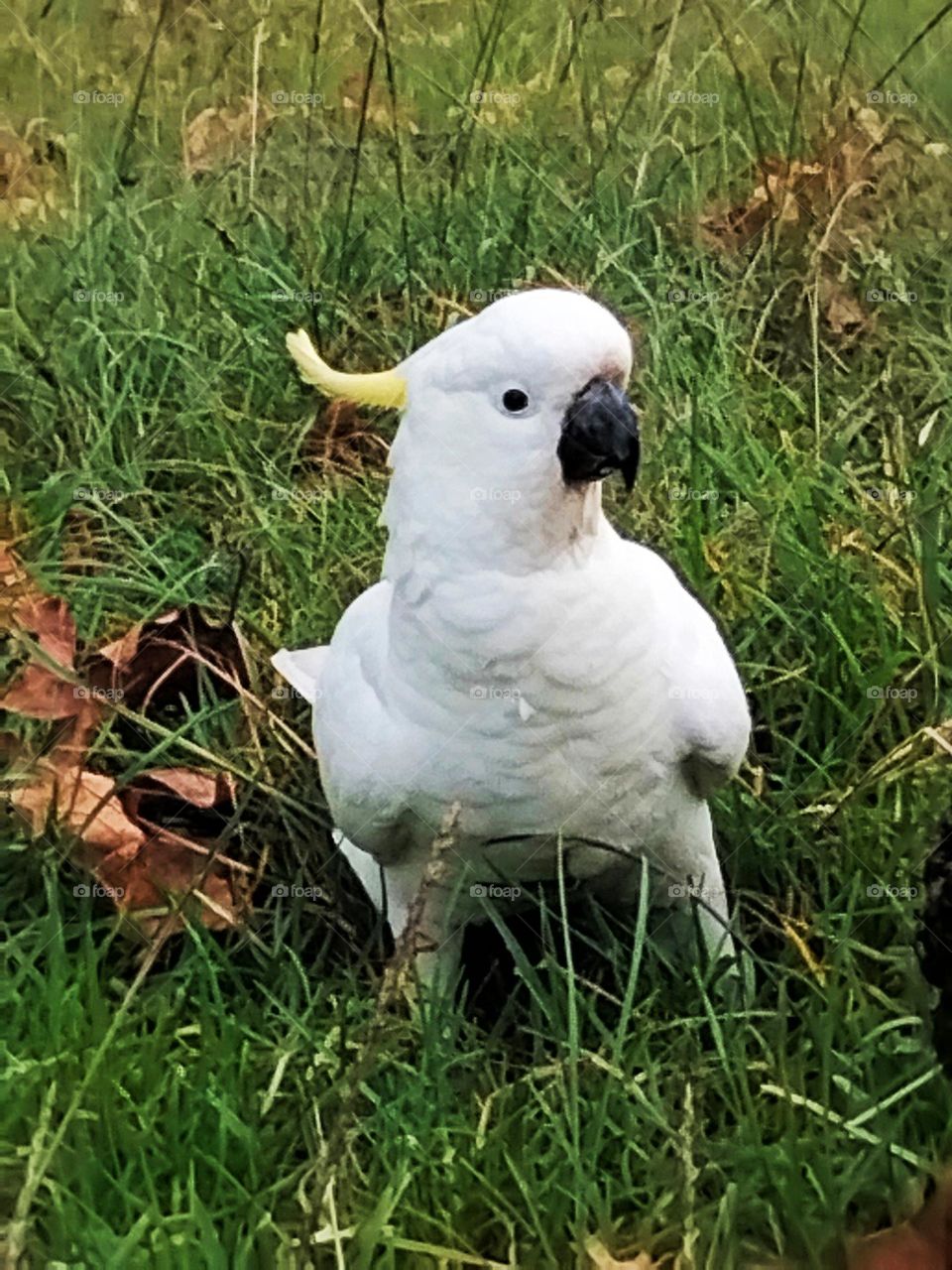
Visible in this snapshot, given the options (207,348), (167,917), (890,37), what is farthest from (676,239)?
(167,917)

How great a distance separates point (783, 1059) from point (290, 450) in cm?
48

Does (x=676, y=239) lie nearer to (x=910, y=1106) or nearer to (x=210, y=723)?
(x=210, y=723)

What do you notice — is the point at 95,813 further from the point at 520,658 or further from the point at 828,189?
the point at 828,189

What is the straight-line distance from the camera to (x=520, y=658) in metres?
0.84

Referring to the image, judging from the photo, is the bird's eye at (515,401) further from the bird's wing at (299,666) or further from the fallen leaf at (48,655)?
the fallen leaf at (48,655)

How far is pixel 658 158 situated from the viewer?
3.07ft
